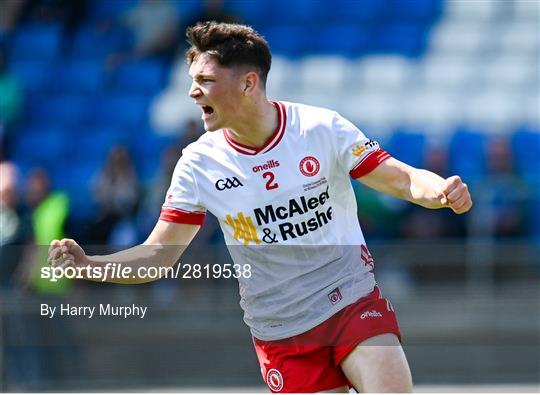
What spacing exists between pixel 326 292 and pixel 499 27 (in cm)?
985

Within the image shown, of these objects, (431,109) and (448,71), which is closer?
(431,109)

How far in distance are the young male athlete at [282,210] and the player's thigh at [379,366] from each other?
2cm

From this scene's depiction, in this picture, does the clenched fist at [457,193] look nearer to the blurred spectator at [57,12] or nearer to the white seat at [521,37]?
the white seat at [521,37]

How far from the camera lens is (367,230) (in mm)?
9102

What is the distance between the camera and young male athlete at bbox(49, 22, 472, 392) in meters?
4.27

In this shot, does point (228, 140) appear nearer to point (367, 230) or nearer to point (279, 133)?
point (279, 133)

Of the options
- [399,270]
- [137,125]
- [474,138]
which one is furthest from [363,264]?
[137,125]

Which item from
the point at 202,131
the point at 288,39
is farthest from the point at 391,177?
the point at 288,39

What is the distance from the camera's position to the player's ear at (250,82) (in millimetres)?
4332

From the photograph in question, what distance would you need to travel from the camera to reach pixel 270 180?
4289 mm

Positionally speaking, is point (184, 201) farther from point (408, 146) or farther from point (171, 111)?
point (171, 111)

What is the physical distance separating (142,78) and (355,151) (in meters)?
8.88

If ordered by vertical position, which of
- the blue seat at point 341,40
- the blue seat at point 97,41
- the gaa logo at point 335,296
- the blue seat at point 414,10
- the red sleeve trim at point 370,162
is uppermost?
the blue seat at point 97,41

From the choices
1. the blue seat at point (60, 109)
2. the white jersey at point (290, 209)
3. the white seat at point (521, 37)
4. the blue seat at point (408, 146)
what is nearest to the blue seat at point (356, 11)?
the white seat at point (521, 37)
